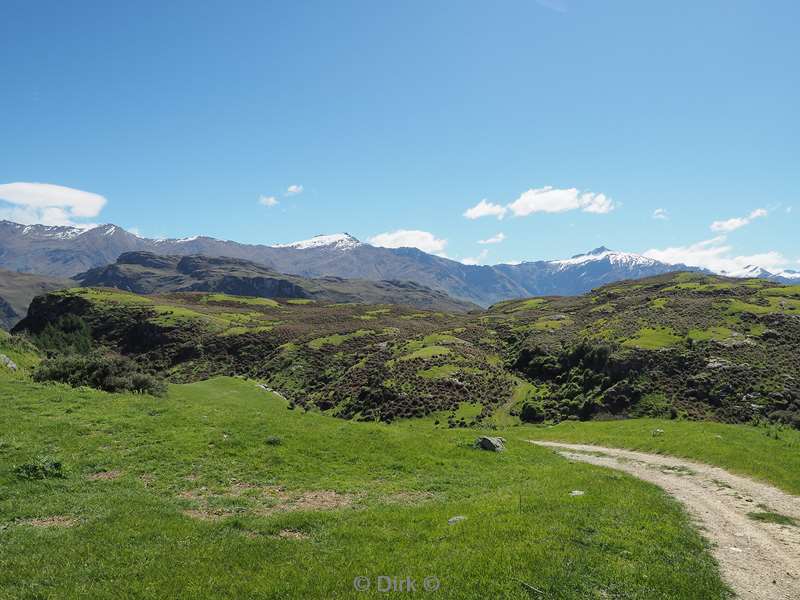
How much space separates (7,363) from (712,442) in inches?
2101

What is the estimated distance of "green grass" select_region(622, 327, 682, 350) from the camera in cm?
6056

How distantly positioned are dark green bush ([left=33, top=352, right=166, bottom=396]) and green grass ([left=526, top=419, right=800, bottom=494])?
1415 inches

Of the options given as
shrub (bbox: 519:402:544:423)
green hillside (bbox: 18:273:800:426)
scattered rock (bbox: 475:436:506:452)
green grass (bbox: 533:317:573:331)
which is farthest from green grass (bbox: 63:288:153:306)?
scattered rock (bbox: 475:436:506:452)

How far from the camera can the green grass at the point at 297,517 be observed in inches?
408

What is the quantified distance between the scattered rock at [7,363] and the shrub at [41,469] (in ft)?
77.3

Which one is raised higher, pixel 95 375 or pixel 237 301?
pixel 237 301

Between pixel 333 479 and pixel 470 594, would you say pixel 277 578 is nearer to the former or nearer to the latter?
pixel 470 594

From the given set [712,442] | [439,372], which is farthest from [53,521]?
[439,372]

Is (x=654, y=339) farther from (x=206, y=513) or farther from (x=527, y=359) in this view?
(x=206, y=513)

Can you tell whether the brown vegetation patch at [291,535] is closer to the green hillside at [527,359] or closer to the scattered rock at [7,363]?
the scattered rock at [7,363]

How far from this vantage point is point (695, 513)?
58.2 ft

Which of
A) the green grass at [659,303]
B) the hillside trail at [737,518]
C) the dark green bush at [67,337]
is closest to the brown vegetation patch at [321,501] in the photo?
the hillside trail at [737,518]

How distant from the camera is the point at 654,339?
62.8 metres

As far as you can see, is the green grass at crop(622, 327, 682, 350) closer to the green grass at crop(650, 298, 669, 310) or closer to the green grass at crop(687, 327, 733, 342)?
the green grass at crop(687, 327, 733, 342)
